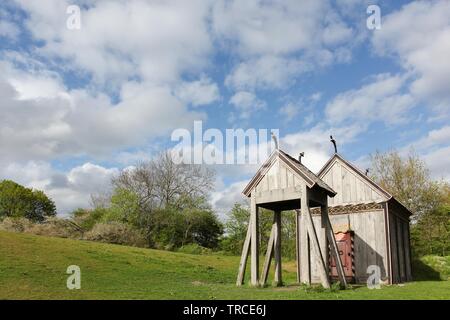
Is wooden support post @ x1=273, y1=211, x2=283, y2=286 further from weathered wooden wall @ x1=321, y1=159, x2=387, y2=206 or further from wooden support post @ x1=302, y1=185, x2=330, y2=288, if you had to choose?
weathered wooden wall @ x1=321, y1=159, x2=387, y2=206

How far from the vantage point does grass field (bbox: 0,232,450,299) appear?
1365 centimetres

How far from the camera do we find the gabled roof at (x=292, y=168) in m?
17.0

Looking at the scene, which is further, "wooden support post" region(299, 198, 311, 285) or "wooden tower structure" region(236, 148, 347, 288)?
"wooden tower structure" region(236, 148, 347, 288)

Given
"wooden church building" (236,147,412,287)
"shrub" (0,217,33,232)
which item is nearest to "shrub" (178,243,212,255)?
"shrub" (0,217,33,232)

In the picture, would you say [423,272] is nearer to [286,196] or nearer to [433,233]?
[433,233]

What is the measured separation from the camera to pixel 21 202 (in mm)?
65688

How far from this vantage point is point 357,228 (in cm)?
2230

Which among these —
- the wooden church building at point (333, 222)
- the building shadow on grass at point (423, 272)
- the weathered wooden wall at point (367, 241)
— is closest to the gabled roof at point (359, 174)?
the wooden church building at point (333, 222)

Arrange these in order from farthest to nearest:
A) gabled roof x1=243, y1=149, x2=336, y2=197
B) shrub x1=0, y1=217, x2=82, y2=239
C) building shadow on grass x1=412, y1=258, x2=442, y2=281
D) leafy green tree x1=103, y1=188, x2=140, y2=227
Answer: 1. leafy green tree x1=103, y1=188, x2=140, y2=227
2. shrub x1=0, y1=217, x2=82, y2=239
3. building shadow on grass x1=412, y1=258, x2=442, y2=281
4. gabled roof x1=243, y1=149, x2=336, y2=197

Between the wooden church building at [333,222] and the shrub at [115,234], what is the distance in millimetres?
24744

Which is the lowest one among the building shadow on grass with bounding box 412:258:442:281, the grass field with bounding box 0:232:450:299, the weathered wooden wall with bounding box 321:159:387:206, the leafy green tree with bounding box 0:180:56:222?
the building shadow on grass with bounding box 412:258:442:281

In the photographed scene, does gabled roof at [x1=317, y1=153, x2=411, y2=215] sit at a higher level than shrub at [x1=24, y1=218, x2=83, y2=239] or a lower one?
higher

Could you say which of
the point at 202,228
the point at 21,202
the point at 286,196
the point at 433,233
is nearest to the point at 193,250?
the point at 202,228
